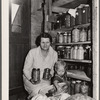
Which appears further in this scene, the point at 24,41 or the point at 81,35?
the point at 24,41

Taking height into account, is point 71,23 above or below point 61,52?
above

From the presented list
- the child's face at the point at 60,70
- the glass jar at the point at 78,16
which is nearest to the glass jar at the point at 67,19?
the glass jar at the point at 78,16

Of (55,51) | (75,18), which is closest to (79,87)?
(55,51)

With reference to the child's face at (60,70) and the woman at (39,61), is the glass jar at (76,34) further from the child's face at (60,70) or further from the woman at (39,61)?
the child's face at (60,70)

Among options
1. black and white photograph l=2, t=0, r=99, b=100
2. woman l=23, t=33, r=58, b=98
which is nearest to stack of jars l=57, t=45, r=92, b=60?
black and white photograph l=2, t=0, r=99, b=100

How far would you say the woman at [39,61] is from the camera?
2.11 metres

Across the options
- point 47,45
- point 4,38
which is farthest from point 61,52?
point 4,38

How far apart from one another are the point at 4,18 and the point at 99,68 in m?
0.93

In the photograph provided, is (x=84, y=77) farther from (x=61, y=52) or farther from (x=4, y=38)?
(x=4, y=38)

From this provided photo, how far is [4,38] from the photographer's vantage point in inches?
39.0

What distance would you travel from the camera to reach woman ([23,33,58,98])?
2105mm

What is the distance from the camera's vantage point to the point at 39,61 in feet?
7.34

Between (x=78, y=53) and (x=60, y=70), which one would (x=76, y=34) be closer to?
(x=78, y=53)

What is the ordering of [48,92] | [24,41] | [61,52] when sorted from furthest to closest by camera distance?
[24,41] → [61,52] → [48,92]
